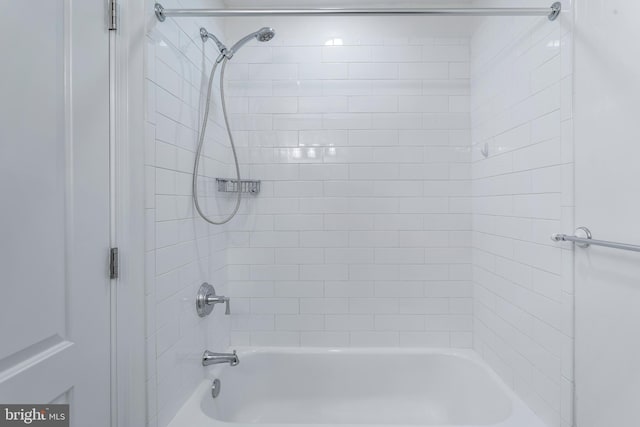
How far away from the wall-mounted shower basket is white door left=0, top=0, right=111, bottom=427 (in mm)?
803

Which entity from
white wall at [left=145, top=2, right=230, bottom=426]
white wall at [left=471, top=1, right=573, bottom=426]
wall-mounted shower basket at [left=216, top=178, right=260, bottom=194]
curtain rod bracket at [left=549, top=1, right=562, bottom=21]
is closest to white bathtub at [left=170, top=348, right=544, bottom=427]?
white wall at [left=471, top=1, right=573, bottom=426]

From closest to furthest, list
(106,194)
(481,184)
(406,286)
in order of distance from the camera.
Result: (106,194)
(481,184)
(406,286)

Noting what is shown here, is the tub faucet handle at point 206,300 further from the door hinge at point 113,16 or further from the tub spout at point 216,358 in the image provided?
the door hinge at point 113,16

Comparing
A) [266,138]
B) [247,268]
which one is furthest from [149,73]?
[247,268]

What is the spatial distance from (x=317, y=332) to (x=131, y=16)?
1792 millimetres

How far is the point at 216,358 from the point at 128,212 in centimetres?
94

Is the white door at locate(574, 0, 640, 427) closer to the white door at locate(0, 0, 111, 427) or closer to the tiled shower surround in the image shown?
the tiled shower surround

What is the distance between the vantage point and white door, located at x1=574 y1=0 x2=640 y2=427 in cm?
95

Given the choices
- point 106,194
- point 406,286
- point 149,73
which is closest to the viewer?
point 106,194

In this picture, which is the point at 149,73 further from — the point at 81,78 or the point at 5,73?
the point at 5,73

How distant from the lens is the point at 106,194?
41.9 inches

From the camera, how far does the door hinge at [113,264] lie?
1.08m

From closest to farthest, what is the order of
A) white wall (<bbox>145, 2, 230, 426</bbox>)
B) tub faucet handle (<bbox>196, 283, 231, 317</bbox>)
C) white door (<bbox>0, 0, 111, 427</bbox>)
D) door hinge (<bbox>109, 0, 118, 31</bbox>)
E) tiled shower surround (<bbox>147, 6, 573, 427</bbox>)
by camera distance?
white door (<bbox>0, 0, 111, 427</bbox>) → door hinge (<bbox>109, 0, 118, 31</bbox>) → white wall (<bbox>145, 2, 230, 426</bbox>) → tub faucet handle (<bbox>196, 283, 231, 317</bbox>) → tiled shower surround (<bbox>147, 6, 573, 427</bbox>)

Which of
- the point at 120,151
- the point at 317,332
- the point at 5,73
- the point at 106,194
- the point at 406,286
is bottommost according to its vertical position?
the point at 317,332
